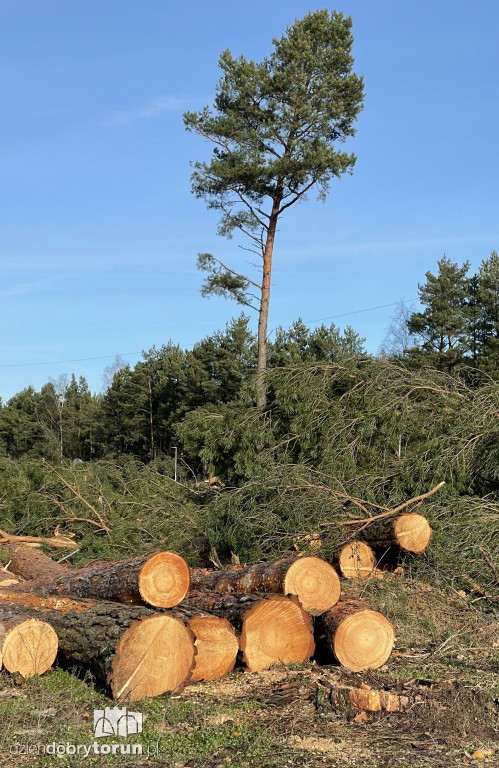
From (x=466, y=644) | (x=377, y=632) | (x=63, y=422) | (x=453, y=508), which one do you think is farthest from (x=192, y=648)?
(x=63, y=422)

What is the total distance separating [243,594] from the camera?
5.09 m

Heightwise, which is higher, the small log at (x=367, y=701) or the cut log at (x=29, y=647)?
the cut log at (x=29, y=647)

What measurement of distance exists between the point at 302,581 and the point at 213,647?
897mm

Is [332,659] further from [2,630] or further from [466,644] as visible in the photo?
[2,630]

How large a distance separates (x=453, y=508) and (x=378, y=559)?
80cm

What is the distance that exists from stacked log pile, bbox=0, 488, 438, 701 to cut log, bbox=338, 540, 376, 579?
38.5 inches

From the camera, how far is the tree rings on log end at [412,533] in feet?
20.1

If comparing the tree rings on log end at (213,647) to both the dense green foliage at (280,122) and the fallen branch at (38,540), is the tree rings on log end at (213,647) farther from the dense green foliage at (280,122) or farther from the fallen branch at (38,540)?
the dense green foliage at (280,122)

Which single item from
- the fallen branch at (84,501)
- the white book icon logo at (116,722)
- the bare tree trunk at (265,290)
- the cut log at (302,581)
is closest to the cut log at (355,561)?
the cut log at (302,581)

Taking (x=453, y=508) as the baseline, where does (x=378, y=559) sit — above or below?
below

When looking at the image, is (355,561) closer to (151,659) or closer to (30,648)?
(151,659)

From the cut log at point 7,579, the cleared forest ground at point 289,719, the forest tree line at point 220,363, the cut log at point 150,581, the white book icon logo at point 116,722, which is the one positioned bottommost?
the cleared forest ground at point 289,719

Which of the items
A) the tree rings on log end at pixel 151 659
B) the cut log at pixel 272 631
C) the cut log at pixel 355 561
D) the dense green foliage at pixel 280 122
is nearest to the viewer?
the tree rings on log end at pixel 151 659

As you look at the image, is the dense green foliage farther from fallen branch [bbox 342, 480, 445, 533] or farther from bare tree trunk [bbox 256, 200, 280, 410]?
fallen branch [bbox 342, 480, 445, 533]
